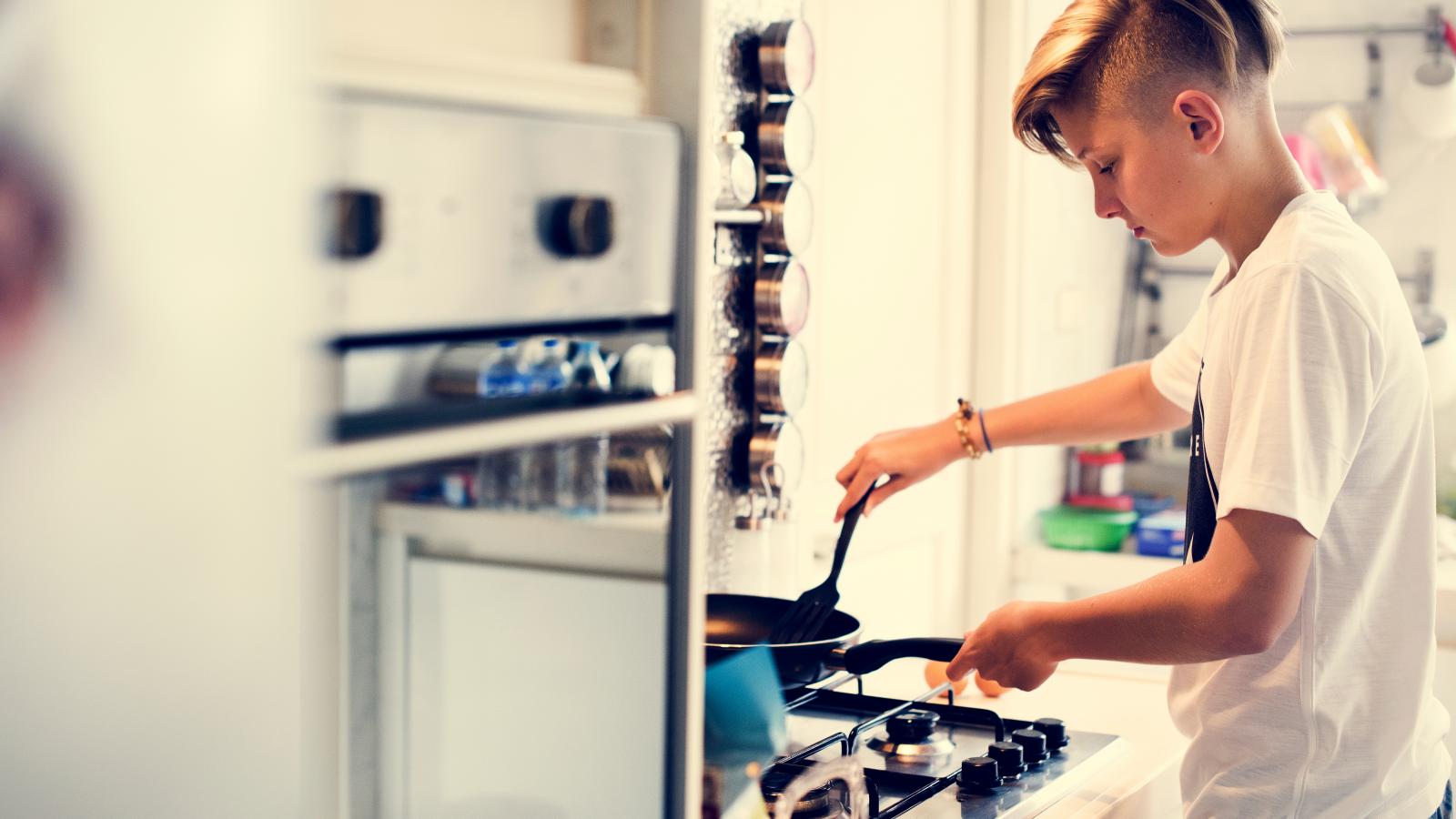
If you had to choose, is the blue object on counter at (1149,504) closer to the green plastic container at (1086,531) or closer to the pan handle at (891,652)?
the green plastic container at (1086,531)

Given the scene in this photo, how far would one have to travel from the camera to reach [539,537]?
70 centimetres

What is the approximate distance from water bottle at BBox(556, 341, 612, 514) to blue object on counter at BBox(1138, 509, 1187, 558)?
211cm

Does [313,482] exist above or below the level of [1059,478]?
above

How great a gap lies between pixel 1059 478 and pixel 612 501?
2.33 metres

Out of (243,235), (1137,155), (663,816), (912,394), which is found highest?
(1137,155)

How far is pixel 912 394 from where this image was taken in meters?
2.36

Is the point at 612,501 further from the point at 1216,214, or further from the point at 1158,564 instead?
the point at 1158,564

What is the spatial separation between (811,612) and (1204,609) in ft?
1.64

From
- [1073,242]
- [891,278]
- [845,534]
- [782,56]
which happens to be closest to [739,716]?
[845,534]

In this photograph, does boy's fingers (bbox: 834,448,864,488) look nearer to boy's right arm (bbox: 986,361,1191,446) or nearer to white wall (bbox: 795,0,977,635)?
boy's right arm (bbox: 986,361,1191,446)

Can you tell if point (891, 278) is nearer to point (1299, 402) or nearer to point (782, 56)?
point (782, 56)

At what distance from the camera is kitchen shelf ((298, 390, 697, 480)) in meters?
0.58

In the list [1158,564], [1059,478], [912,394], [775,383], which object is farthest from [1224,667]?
[1059,478]

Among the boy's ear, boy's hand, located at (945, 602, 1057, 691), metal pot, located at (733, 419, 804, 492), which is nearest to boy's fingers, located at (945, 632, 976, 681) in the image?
boy's hand, located at (945, 602, 1057, 691)
